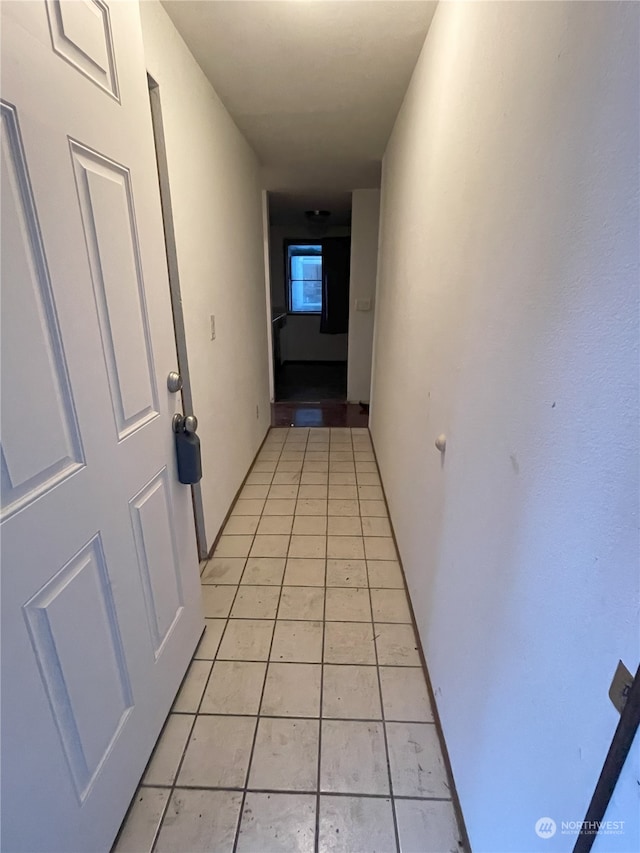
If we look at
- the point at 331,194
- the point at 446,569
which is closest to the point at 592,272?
the point at 446,569

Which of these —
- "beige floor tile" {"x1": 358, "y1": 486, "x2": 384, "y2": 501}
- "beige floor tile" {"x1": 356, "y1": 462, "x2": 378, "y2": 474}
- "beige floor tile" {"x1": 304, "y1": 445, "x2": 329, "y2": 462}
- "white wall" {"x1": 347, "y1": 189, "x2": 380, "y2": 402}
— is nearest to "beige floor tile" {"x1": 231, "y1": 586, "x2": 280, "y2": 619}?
"beige floor tile" {"x1": 358, "y1": 486, "x2": 384, "y2": 501}

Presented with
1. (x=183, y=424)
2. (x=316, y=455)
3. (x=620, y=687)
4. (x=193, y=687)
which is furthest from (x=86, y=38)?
(x=316, y=455)

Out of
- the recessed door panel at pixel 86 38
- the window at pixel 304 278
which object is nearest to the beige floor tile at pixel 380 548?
the recessed door panel at pixel 86 38

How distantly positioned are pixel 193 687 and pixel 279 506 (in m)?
1.25

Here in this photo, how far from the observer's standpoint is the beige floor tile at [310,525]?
230 centimetres

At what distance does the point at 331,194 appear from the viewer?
4.25 metres

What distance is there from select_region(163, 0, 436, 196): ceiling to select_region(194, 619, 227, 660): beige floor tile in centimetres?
235

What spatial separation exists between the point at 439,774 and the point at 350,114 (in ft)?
10.00

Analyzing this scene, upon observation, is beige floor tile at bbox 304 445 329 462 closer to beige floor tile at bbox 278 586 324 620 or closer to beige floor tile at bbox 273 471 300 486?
beige floor tile at bbox 273 471 300 486

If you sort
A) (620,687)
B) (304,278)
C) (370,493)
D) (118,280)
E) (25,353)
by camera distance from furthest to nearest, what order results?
(304,278) < (370,493) < (118,280) < (25,353) < (620,687)

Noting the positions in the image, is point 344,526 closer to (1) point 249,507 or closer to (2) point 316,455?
(1) point 249,507

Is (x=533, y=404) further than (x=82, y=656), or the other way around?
(x=82, y=656)

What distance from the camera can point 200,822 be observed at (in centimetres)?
106

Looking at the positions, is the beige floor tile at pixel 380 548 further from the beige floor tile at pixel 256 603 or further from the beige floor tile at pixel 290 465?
the beige floor tile at pixel 290 465
